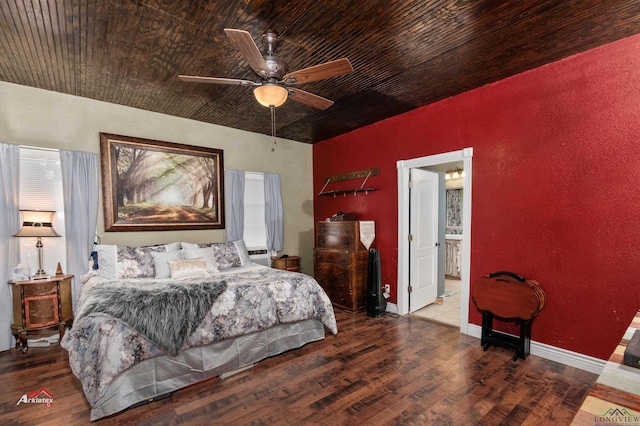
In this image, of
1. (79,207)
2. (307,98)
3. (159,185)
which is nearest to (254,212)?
(159,185)

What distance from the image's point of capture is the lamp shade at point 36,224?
9.71ft

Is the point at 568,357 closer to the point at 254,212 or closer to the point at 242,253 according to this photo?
the point at 242,253

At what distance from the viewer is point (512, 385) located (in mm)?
2344

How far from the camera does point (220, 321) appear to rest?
8.36 ft

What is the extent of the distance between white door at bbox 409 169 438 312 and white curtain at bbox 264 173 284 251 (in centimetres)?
223

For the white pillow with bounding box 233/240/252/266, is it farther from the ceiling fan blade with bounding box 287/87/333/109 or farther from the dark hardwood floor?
the ceiling fan blade with bounding box 287/87/333/109

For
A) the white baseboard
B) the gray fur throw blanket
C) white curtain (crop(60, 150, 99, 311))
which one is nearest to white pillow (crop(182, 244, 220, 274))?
the gray fur throw blanket

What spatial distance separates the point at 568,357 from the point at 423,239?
204 cm

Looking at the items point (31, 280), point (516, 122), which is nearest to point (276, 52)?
point (516, 122)

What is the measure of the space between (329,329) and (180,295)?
5.55 feet

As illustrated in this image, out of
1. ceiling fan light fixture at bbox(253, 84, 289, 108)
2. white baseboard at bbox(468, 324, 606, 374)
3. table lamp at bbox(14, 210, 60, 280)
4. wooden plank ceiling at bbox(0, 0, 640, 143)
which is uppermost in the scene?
wooden plank ceiling at bbox(0, 0, 640, 143)

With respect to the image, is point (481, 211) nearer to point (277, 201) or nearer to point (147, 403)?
point (277, 201)

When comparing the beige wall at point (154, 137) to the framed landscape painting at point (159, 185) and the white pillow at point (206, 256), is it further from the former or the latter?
the white pillow at point (206, 256)

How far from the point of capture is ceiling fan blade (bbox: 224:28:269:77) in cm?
171
